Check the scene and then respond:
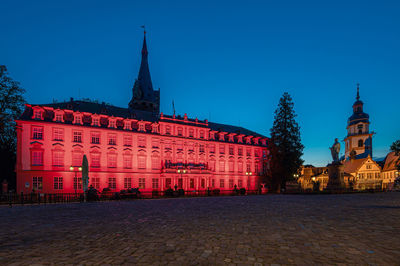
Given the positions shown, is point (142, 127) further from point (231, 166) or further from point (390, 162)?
point (390, 162)

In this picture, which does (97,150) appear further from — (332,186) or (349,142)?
(349,142)

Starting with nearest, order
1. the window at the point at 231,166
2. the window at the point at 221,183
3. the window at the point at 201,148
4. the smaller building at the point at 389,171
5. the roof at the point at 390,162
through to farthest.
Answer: the window at the point at 201,148
the window at the point at 221,183
the window at the point at 231,166
the smaller building at the point at 389,171
the roof at the point at 390,162

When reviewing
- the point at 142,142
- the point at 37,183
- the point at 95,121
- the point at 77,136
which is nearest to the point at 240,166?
the point at 142,142

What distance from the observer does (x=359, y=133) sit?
9819 centimetres

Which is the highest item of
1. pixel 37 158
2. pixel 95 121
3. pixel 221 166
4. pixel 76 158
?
pixel 95 121

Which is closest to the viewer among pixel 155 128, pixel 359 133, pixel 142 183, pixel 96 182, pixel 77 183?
pixel 77 183

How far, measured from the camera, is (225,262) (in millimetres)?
5250

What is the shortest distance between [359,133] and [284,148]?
7106 centimetres

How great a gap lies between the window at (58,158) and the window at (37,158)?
5.59 feet

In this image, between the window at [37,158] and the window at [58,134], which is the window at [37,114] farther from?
the window at [37,158]

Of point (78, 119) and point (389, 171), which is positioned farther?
point (389, 171)

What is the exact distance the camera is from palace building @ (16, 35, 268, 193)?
37188mm

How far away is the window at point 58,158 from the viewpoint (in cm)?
3823

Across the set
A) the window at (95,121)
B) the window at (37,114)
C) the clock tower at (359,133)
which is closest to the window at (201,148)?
the window at (95,121)
